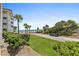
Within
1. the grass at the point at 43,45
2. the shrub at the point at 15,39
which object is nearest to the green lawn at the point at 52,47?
the grass at the point at 43,45

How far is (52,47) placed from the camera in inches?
214

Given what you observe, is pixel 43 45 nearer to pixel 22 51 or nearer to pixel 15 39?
pixel 22 51

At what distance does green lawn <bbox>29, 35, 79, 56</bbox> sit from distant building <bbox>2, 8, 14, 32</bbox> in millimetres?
484

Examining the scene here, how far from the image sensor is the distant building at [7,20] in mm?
5461

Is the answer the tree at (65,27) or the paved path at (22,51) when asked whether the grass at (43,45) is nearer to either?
the paved path at (22,51)

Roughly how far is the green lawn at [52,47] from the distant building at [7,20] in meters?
0.48

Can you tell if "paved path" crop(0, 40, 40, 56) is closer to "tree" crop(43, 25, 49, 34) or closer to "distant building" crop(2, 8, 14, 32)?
"distant building" crop(2, 8, 14, 32)

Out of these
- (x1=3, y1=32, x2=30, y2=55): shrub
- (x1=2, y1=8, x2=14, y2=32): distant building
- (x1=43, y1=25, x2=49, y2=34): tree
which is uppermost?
(x1=2, y1=8, x2=14, y2=32): distant building

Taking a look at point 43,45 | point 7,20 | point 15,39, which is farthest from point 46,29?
point 7,20

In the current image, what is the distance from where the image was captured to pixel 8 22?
18.1 ft

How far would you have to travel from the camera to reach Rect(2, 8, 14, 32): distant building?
17.9 ft

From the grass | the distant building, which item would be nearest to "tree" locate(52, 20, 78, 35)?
the grass

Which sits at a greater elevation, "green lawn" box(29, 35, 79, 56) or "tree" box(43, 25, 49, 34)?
"tree" box(43, 25, 49, 34)

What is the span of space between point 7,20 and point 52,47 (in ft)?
3.45
